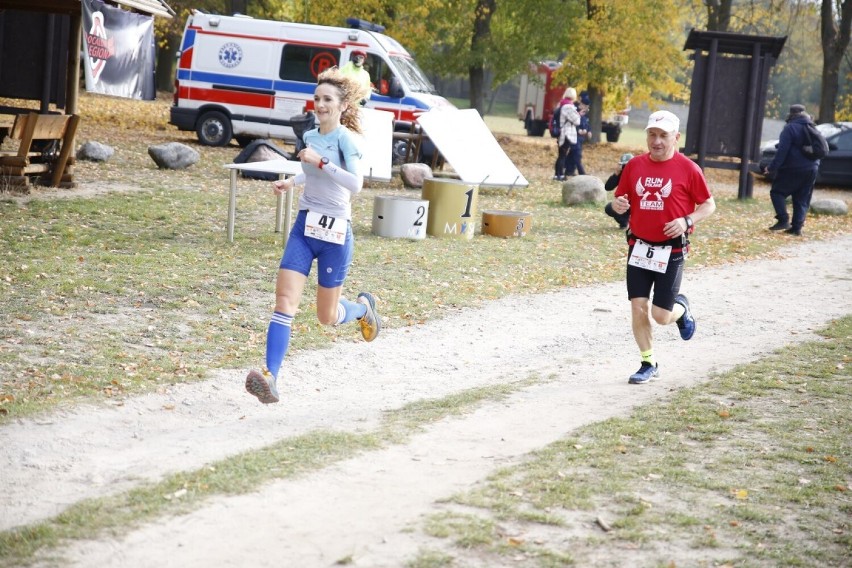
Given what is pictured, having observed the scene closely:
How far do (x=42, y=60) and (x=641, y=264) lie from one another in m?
13.3

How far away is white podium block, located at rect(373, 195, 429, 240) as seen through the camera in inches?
532

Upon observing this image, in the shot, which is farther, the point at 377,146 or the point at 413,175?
the point at 413,175

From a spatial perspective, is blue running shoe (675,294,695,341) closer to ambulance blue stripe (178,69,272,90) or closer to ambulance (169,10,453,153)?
ambulance (169,10,453,153)

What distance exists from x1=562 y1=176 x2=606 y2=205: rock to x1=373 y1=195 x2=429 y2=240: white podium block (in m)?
5.90

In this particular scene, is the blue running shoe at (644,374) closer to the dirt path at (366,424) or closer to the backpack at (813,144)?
the dirt path at (366,424)

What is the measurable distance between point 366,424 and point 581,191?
13.4m

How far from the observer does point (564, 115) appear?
74.7ft

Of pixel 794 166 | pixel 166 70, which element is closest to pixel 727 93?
pixel 794 166

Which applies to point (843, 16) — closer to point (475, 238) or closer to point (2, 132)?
point (475, 238)

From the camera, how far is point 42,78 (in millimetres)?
17609

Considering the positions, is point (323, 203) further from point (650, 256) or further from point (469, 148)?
point (469, 148)

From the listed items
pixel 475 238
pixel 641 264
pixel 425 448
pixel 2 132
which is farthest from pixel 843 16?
pixel 425 448

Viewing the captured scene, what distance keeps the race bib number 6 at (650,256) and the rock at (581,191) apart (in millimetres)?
11812

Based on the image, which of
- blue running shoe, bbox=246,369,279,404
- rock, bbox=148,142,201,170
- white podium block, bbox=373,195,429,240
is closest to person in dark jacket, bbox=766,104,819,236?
white podium block, bbox=373,195,429,240
